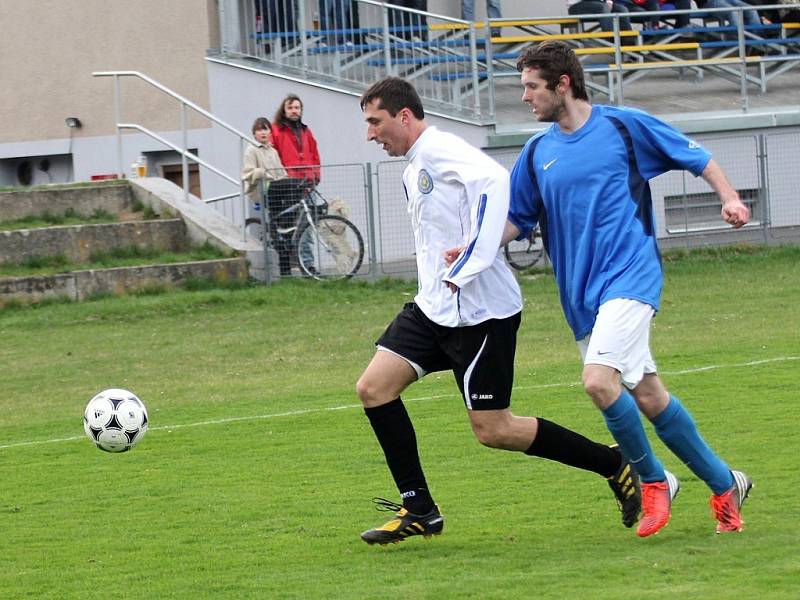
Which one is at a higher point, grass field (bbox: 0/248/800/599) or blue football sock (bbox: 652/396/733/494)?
blue football sock (bbox: 652/396/733/494)

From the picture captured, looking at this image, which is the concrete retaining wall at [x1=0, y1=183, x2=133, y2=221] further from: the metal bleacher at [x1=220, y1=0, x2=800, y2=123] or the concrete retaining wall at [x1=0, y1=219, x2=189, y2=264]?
the metal bleacher at [x1=220, y1=0, x2=800, y2=123]

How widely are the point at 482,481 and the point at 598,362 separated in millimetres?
2029

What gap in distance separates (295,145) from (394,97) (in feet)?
39.5

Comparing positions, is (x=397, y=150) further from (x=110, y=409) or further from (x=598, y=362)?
(x=110, y=409)

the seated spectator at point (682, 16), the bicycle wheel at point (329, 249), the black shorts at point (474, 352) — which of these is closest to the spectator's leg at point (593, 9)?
the seated spectator at point (682, 16)

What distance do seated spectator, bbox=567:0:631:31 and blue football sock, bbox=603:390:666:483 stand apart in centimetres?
1737

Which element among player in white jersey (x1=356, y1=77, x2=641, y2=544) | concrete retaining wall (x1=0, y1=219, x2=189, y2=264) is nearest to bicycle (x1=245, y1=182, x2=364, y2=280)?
concrete retaining wall (x1=0, y1=219, x2=189, y2=264)

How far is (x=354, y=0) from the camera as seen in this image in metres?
20.7

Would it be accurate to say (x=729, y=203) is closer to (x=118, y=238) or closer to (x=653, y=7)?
(x=118, y=238)

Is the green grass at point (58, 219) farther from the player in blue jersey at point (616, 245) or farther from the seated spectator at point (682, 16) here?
the player in blue jersey at point (616, 245)

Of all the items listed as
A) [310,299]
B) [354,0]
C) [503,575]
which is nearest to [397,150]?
[503,575]

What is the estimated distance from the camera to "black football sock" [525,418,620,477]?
6.52 meters

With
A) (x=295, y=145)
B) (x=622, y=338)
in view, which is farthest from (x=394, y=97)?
(x=295, y=145)

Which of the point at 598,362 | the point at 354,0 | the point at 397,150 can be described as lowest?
the point at 598,362
